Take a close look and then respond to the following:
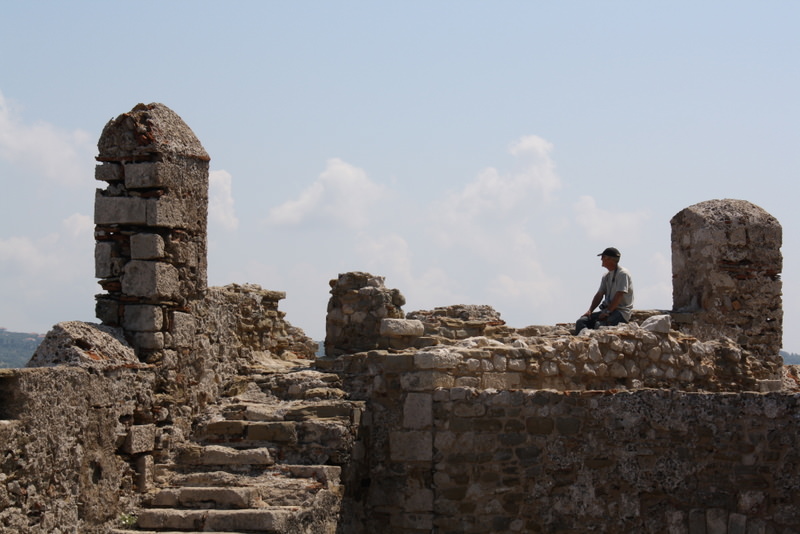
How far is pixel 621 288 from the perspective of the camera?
12.4m

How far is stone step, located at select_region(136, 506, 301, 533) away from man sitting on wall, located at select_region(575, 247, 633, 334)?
4730 mm

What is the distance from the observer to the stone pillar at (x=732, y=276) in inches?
585

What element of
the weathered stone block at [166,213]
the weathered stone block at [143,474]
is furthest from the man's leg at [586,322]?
the weathered stone block at [143,474]

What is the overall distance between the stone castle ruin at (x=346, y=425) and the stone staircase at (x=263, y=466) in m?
0.02

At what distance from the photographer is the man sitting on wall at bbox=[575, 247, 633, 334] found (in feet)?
40.5

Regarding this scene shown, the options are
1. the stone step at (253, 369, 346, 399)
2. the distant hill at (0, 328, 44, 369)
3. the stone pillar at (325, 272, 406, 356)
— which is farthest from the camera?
the distant hill at (0, 328, 44, 369)

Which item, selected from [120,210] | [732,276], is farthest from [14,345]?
[120,210]

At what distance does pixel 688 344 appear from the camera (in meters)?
11.8

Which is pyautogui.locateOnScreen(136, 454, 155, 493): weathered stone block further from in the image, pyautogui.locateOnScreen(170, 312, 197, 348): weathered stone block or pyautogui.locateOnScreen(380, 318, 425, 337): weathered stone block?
pyautogui.locateOnScreen(380, 318, 425, 337): weathered stone block

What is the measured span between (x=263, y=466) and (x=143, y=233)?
2.25 metres

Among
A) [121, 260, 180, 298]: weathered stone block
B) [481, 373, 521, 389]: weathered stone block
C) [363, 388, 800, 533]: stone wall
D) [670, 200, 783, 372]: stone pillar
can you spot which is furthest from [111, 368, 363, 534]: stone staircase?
[670, 200, 783, 372]: stone pillar

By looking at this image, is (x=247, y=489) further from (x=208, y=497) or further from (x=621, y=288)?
(x=621, y=288)

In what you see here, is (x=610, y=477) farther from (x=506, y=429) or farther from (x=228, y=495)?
(x=228, y=495)

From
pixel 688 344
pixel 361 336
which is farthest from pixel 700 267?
pixel 361 336
